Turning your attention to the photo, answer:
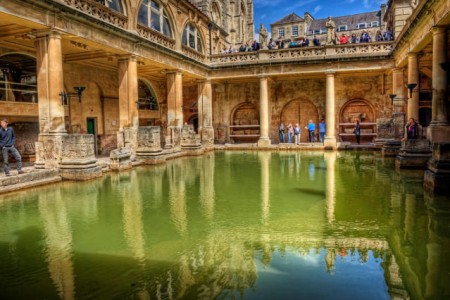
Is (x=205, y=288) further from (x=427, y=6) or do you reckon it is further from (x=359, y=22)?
(x=359, y=22)

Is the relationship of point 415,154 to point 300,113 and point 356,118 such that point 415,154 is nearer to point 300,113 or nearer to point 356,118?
point 356,118

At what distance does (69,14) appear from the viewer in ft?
38.0

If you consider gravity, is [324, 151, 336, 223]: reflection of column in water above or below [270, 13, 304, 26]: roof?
below

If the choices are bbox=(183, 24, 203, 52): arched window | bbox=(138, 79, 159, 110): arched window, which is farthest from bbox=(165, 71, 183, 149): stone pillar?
bbox=(138, 79, 159, 110): arched window

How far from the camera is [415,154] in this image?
→ 11812 millimetres

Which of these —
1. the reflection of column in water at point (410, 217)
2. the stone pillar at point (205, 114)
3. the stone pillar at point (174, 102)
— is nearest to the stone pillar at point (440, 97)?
the reflection of column in water at point (410, 217)

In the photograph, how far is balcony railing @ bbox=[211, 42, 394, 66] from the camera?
834 inches

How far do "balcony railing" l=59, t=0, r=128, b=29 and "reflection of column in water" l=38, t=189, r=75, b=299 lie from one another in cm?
708

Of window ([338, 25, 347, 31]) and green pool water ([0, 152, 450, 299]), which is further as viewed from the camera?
window ([338, 25, 347, 31])

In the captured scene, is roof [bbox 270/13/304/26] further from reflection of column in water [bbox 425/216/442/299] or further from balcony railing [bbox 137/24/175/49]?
reflection of column in water [bbox 425/216/442/299]

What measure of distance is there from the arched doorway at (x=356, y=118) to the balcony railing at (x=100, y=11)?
16.6 m

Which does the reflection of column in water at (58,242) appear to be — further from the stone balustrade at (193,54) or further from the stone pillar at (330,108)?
the stone pillar at (330,108)

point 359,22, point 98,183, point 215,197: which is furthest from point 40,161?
point 359,22

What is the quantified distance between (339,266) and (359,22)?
60.4 metres
